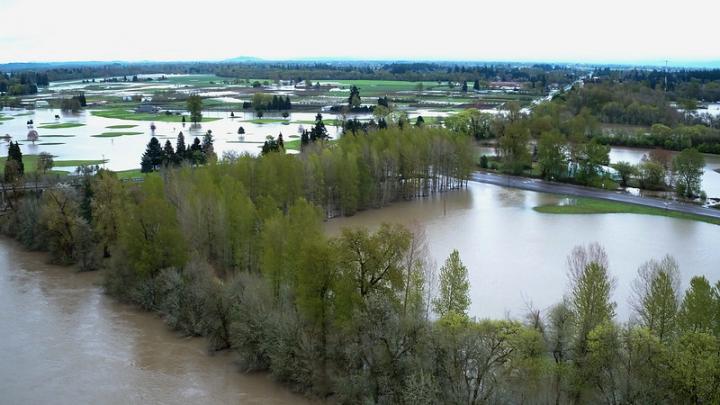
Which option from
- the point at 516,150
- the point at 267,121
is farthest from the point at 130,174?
the point at 267,121

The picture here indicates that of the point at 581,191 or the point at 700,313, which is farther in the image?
the point at 581,191

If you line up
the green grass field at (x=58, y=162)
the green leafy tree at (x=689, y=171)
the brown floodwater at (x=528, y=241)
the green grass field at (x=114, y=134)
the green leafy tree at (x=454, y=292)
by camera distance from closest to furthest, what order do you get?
the green leafy tree at (x=454, y=292)
the brown floodwater at (x=528, y=241)
the green leafy tree at (x=689, y=171)
the green grass field at (x=58, y=162)
the green grass field at (x=114, y=134)

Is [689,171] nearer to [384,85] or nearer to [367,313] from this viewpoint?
[367,313]

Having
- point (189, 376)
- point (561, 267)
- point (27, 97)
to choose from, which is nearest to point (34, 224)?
point (189, 376)

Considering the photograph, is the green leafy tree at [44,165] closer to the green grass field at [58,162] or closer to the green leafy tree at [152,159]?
the green grass field at [58,162]

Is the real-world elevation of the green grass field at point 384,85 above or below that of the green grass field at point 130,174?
above

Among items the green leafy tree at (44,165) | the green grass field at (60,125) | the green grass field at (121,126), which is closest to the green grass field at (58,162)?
the green leafy tree at (44,165)

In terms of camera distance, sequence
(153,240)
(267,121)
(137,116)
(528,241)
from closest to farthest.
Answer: (153,240) → (528,241) → (267,121) → (137,116)

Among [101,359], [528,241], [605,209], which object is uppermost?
[605,209]
